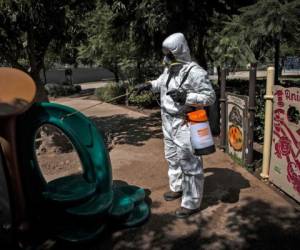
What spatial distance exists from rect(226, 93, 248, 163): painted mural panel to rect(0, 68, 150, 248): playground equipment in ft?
8.11

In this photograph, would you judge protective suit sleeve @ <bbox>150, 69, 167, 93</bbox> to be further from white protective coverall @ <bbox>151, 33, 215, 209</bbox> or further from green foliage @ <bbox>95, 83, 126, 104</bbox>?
green foliage @ <bbox>95, 83, 126, 104</bbox>

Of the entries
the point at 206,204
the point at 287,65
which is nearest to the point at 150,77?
the point at 206,204

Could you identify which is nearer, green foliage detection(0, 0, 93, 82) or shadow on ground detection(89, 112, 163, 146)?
green foliage detection(0, 0, 93, 82)

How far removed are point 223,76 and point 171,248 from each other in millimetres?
3690

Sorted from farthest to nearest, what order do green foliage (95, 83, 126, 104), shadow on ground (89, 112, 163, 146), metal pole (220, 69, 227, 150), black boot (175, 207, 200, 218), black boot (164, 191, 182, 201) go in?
green foliage (95, 83, 126, 104) → shadow on ground (89, 112, 163, 146) → metal pole (220, 69, 227, 150) → black boot (164, 191, 182, 201) → black boot (175, 207, 200, 218)

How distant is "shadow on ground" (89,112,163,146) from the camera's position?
798cm

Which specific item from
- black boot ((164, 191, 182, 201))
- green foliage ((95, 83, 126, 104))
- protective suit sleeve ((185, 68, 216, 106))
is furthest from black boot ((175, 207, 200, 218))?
green foliage ((95, 83, 126, 104))

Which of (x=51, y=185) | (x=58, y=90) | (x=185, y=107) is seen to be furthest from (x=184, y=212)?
(x=58, y=90)

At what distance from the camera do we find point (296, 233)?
3443 mm

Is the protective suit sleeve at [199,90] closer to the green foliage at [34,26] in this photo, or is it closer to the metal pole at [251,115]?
the metal pole at [251,115]

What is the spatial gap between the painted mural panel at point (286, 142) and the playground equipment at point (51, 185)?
1856 millimetres

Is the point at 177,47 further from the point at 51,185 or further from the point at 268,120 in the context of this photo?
the point at 51,185

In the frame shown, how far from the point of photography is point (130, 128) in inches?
369

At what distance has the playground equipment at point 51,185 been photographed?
3.25m
